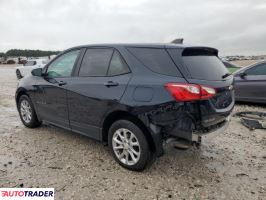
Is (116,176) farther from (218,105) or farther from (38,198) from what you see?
(218,105)

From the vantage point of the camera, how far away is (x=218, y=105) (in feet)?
11.7

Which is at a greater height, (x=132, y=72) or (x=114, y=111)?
(x=132, y=72)

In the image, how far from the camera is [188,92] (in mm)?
3283

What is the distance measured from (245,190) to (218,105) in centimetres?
108

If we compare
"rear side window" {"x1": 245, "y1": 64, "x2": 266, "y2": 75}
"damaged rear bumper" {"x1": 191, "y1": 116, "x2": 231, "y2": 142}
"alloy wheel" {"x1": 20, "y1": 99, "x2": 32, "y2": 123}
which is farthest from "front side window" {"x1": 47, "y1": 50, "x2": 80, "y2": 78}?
"rear side window" {"x1": 245, "y1": 64, "x2": 266, "y2": 75}

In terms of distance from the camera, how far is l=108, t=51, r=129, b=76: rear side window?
387cm

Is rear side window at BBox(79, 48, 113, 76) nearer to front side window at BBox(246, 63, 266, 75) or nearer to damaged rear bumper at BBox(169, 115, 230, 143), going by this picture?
damaged rear bumper at BBox(169, 115, 230, 143)

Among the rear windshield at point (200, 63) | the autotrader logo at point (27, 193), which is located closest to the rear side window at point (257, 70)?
the rear windshield at point (200, 63)

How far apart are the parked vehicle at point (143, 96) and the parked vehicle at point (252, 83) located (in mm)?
4255

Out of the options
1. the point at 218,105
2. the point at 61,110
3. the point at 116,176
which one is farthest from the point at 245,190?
the point at 61,110

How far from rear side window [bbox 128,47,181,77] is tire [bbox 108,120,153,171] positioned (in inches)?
Result: 32.0

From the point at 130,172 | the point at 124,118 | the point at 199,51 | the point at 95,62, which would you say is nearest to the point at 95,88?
the point at 95,62

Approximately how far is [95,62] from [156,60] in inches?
44.1

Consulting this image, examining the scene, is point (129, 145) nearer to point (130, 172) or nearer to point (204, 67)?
point (130, 172)
